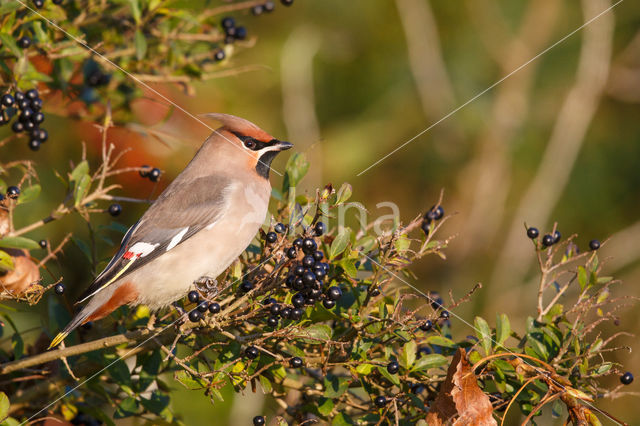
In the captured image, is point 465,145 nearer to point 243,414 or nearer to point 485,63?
point 485,63

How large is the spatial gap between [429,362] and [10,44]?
1847 millimetres

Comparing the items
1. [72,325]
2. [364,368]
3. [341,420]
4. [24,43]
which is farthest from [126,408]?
[24,43]

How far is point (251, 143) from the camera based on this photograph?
3514 mm

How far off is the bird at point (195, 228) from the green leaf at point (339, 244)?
511mm

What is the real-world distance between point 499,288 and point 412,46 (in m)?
1.89

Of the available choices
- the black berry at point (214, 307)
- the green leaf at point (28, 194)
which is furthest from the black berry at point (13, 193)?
the black berry at point (214, 307)

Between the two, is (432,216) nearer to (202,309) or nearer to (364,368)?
(364,368)

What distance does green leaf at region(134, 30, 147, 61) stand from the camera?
3131 millimetres

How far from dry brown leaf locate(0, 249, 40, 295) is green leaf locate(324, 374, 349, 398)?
1.08 meters

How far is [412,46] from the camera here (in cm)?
573

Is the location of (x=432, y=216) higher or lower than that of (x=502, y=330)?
higher

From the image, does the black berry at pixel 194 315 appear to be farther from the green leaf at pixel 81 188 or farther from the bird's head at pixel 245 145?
the bird's head at pixel 245 145

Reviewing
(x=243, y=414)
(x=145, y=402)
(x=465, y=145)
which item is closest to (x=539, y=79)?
(x=465, y=145)

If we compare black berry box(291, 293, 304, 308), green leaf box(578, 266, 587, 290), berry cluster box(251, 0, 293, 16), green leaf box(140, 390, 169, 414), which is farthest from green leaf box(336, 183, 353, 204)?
berry cluster box(251, 0, 293, 16)
